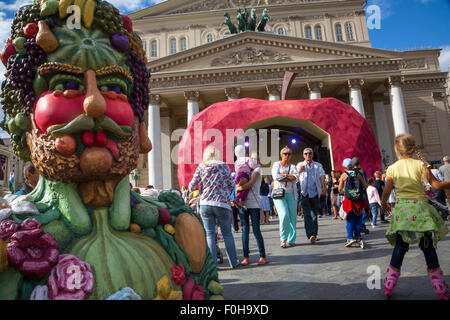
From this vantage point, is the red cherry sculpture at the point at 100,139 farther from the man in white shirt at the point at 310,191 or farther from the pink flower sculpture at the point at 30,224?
the man in white shirt at the point at 310,191

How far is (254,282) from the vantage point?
3246mm

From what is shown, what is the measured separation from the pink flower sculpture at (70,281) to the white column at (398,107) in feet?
74.6

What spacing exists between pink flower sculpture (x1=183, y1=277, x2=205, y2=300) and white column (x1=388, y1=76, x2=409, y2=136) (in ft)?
73.1

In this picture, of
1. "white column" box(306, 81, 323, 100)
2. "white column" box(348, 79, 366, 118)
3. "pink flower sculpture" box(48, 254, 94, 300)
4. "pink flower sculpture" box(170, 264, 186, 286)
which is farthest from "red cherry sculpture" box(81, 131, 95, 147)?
"white column" box(348, 79, 366, 118)

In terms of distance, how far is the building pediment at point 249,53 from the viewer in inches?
893

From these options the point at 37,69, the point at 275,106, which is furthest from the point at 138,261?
the point at 275,106

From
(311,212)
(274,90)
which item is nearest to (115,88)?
(311,212)

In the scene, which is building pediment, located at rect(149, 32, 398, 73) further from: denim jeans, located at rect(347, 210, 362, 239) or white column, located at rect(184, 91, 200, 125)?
denim jeans, located at rect(347, 210, 362, 239)

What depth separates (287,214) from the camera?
504 cm

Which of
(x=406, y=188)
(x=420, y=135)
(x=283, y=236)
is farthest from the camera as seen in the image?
(x=420, y=135)

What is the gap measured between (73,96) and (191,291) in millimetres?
1038

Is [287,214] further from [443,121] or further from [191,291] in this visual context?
[443,121]
